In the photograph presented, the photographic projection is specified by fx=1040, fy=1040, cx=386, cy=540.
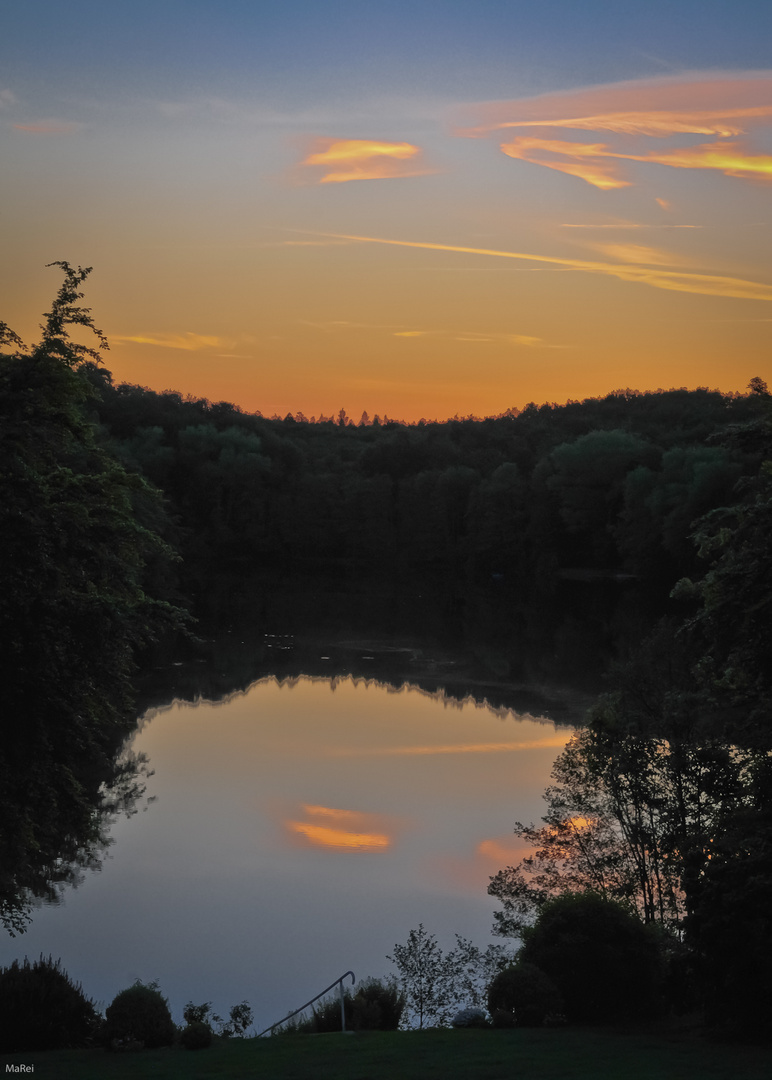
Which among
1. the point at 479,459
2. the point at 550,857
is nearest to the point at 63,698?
the point at 550,857

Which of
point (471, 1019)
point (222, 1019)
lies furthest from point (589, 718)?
point (222, 1019)

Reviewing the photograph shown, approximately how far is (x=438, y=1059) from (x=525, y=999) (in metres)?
2.97

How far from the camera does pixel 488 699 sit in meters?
43.6

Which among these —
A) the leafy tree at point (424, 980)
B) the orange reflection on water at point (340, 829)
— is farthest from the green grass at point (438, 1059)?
the orange reflection on water at point (340, 829)

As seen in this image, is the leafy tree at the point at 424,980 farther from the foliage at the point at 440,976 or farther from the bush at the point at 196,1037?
the bush at the point at 196,1037

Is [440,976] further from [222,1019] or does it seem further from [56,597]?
[56,597]

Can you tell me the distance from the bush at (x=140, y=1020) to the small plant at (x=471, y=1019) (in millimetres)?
3881

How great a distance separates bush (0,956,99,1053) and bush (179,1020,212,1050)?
1.32 metres

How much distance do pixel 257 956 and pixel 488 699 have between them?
2553 cm

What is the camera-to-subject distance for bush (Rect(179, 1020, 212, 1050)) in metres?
12.9

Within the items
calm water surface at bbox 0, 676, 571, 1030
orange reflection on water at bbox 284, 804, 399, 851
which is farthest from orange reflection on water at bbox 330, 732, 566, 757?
orange reflection on water at bbox 284, 804, 399, 851

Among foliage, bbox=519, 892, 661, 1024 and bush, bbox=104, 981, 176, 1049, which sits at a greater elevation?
foliage, bbox=519, 892, 661, 1024

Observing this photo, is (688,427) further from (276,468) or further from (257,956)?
(257,956)

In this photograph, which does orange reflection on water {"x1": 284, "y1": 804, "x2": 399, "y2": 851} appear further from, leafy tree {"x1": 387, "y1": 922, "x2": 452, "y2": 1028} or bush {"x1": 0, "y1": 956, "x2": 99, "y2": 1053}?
bush {"x1": 0, "y1": 956, "x2": 99, "y2": 1053}
